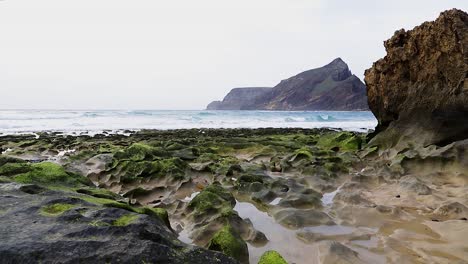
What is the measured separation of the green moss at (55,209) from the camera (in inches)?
129

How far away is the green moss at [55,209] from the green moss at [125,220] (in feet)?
1.79

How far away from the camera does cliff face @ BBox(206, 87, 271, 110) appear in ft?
554

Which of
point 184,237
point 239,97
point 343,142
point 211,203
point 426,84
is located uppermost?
point 239,97

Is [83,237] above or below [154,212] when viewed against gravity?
above

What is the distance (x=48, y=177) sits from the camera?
4.99 meters

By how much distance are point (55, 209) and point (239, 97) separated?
173 meters

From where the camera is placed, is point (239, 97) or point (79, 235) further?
point (239, 97)

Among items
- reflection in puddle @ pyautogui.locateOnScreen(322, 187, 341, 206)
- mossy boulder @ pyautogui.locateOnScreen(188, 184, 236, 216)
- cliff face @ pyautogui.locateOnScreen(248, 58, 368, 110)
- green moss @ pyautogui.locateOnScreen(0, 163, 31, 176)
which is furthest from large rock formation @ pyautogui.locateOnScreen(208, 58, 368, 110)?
green moss @ pyautogui.locateOnScreen(0, 163, 31, 176)

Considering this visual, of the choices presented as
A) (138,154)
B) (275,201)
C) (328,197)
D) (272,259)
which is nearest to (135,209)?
(272,259)

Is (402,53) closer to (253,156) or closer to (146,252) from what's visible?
(253,156)

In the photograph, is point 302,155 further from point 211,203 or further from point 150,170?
point 211,203

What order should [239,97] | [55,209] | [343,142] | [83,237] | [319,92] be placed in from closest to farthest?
1. [83,237]
2. [55,209]
3. [343,142]
4. [319,92]
5. [239,97]

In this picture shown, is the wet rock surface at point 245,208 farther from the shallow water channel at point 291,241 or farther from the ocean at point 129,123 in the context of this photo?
the ocean at point 129,123

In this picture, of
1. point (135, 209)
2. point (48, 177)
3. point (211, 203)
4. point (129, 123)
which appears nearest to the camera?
point (135, 209)
